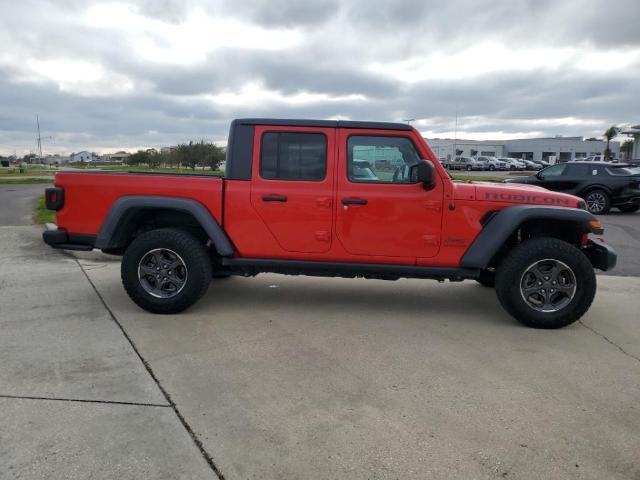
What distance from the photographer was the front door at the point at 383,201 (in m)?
4.38

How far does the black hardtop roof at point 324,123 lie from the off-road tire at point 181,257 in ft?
4.12

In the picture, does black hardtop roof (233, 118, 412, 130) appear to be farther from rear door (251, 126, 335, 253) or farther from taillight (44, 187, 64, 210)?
taillight (44, 187, 64, 210)

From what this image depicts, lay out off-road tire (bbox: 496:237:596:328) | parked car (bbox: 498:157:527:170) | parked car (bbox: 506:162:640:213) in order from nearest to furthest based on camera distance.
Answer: off-road tire (bbox: 496:237:596:328), parked car (bbox: 506:162:640:213), parked car (bbox: 498:157:527:170)

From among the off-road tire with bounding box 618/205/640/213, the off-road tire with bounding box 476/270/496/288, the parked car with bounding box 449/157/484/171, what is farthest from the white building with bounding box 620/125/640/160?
the off-road tire with bounding box 476/270/496/288

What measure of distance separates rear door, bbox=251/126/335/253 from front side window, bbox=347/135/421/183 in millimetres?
205

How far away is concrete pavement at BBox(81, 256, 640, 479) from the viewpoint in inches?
98.0

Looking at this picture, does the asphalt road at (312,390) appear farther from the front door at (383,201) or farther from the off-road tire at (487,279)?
the front door at (383,201)

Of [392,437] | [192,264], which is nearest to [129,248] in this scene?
[192,264]

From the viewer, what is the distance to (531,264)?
433 centimetres

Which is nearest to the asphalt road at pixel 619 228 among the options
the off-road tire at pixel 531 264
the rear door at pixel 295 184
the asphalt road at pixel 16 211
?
the asphalt road at pixel 16 211

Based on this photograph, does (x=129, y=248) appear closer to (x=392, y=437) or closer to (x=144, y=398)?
(x=144, y=398)

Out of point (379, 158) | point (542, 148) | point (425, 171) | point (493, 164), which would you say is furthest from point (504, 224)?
point (542, 148)

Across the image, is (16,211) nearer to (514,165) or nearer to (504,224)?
(504,224)

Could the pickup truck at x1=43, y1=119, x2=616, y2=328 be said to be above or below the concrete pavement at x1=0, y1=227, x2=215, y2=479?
above
